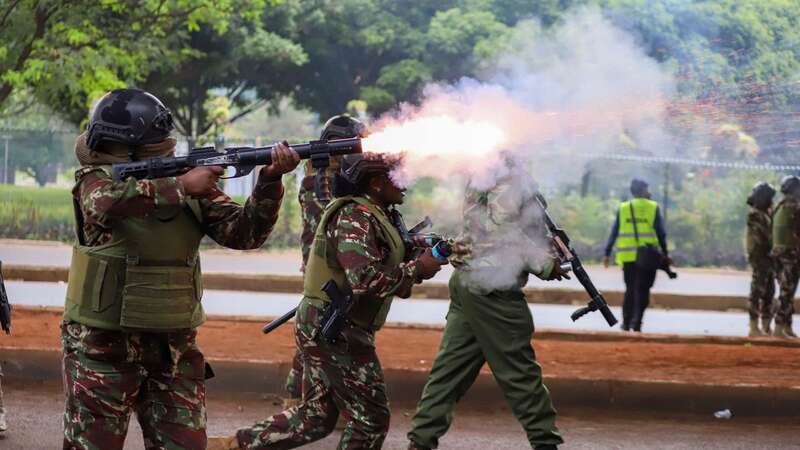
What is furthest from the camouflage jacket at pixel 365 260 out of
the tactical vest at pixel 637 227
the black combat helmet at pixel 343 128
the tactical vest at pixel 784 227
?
Result: the tactical vest at pixel 784 227

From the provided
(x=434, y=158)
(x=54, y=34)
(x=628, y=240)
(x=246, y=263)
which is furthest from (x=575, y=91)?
(x=246, y=263)

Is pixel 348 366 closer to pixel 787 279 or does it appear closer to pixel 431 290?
pixel 787 279

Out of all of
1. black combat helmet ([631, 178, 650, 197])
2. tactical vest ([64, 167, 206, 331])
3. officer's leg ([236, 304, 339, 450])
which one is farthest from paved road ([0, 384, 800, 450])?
black combat helmet ([631, 178, 650, 197])

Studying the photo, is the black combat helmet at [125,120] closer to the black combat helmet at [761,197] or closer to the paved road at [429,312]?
the paved road at [429,312]

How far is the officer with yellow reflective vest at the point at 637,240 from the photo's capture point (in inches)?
493

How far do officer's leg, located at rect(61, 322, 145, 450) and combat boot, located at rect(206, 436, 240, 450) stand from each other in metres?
1.18

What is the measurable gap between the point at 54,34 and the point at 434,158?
419 inches

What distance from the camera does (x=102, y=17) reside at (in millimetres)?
15969

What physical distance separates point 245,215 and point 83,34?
1097 cm

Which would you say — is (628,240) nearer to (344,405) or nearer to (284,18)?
(344,405)

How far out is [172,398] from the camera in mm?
4625

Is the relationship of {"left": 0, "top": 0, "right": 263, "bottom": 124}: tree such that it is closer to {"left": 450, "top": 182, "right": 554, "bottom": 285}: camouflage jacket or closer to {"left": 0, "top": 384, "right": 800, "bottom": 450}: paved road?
{"left": 0, "top": 384, "right": 800, "bottom": 450}: paved road

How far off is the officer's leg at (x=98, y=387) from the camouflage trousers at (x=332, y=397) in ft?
3.43

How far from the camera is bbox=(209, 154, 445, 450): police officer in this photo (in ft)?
17.4
